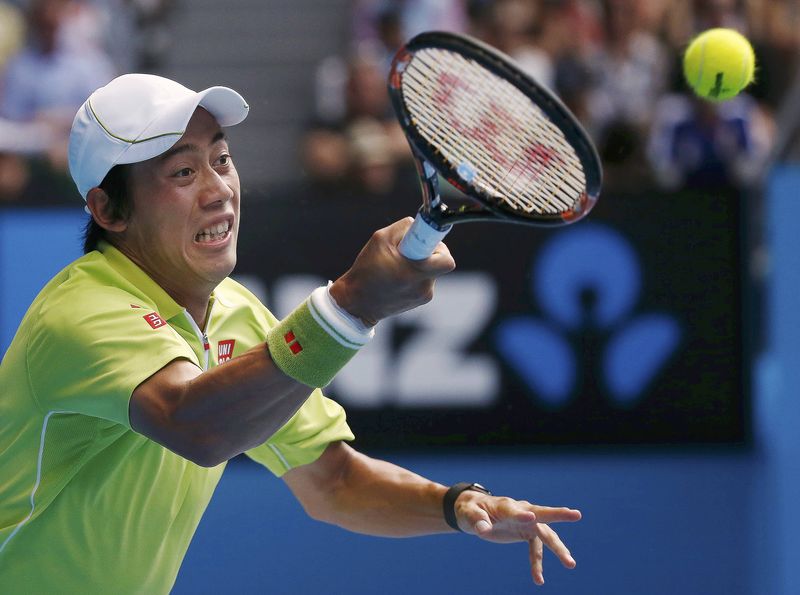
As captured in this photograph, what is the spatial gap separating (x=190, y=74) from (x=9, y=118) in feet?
5.56

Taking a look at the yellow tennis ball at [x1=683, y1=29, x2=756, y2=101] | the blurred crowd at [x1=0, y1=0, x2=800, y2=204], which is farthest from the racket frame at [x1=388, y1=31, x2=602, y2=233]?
the blurred crowd at [x1=0, y1=0, x2=800, y2=204]

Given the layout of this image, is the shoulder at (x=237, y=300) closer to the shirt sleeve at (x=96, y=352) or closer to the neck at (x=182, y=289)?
the neck at (x=182, y=289)

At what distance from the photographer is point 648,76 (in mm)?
8344

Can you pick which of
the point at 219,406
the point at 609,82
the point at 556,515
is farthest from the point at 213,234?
the point at 609,82

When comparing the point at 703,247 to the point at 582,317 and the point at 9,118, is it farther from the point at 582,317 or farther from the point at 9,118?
the point at 9,118

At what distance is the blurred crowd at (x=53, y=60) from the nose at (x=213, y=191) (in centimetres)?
477

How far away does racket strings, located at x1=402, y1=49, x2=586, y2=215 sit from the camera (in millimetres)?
2598

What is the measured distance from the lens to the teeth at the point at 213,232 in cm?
308

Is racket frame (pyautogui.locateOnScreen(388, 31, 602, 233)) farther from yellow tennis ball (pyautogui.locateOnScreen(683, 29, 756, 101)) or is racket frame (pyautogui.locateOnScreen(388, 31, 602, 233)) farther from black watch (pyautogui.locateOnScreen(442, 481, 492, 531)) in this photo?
yellow tennis ball (pyautogui.locateOnScreen(683, 29, 756, 101))

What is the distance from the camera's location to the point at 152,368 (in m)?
2.70

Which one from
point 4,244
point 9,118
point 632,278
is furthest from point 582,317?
point 9,118

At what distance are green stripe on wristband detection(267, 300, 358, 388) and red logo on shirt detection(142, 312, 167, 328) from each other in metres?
0.38

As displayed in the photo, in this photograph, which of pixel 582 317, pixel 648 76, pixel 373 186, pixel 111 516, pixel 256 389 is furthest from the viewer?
pixel 648 76

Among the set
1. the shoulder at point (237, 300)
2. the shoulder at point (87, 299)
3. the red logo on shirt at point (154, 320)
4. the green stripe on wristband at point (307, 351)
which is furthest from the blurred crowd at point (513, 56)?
the green stripe on wristband at point (307, 351)
